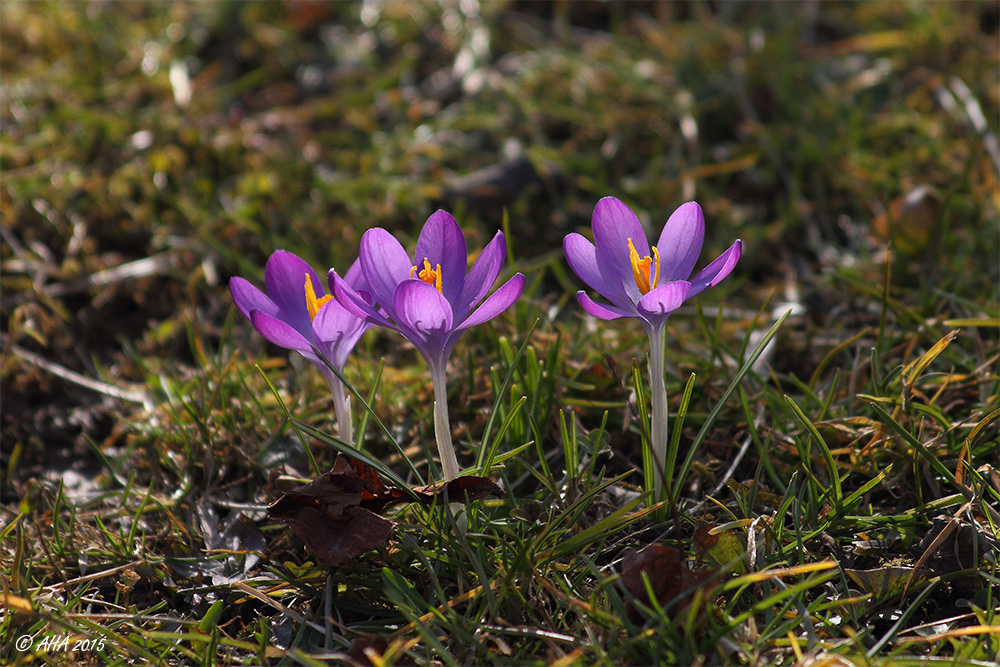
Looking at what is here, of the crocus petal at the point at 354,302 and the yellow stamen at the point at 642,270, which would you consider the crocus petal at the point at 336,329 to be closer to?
the crocus petal at the point at 354,302

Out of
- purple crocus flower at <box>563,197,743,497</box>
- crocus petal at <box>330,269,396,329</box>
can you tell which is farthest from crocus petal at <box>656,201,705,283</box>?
crocus petal at <box>330,269,396,329</box>

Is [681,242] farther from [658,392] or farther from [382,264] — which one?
[382,264]

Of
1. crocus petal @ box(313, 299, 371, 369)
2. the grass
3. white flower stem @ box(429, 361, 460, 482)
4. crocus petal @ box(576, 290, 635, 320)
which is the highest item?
crocus petal @ box(576, 290, 635, 320)

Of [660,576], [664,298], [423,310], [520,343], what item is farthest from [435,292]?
[520,343]

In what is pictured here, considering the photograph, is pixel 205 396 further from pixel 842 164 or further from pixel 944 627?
pixel 842 164

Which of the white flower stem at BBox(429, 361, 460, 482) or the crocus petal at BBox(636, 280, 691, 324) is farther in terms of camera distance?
the white flower stem at BBox(429, 361, 460, 482)

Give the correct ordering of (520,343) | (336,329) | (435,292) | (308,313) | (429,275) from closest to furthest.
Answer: (435,292) → (429,275) → (336,329) → (308,313) → (520,343)

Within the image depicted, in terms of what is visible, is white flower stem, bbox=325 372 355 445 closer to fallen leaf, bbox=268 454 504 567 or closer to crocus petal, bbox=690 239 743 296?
fallen leaf, bbox=268 454 504 567

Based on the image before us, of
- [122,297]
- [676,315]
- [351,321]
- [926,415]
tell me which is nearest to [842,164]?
[676,315]
